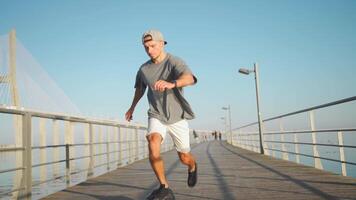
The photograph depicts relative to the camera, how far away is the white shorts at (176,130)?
3.75 m

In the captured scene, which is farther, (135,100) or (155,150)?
(135,100)

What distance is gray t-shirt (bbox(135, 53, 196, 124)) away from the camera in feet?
12.2

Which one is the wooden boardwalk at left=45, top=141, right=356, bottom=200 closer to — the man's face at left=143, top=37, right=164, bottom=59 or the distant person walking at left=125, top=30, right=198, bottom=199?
the distant person walking at left=125, top=30, right=198, bottom=199

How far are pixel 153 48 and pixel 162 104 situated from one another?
565 millimetres

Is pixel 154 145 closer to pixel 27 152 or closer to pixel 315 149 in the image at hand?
pixel 27 152

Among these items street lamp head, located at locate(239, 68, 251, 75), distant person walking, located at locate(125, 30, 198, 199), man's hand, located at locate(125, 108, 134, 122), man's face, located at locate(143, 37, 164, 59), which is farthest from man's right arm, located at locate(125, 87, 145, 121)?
street lamp head, located at locate(239, 68, 251, 75)

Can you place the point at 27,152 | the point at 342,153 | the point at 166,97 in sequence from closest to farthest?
the point at 166,97 < the point at 27,152 < the point at 342,153

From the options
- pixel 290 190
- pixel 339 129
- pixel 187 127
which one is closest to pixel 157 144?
pixel 187 127

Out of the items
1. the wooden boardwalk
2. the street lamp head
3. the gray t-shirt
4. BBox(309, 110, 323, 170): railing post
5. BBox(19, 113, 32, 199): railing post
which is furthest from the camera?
the street lamp head

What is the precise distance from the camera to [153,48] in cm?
366

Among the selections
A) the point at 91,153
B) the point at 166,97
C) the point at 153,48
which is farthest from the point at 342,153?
the point at 91,153

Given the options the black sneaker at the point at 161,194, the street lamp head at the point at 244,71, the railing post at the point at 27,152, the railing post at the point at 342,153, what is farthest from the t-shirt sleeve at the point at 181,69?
the street lamp head at the point at 244,71

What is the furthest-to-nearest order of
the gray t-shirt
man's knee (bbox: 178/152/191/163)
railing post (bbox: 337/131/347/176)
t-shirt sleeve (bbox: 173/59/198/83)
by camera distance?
railing post (bbox: 337/131/347/176), man's knee (bbox: 178/152/191/163), the gray t-shirt, t-shirt sleeve (bbox: 173/59/198/83)

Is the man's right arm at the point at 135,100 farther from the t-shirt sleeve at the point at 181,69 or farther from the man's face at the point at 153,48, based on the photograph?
the t-shirt sleeve at the point at 181,69
